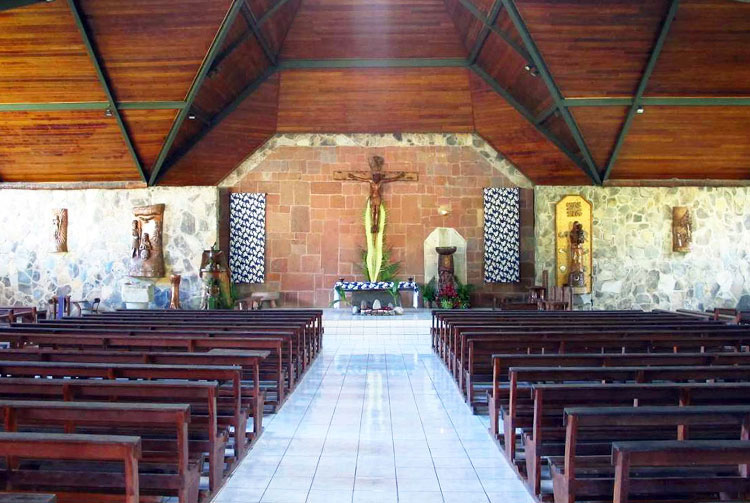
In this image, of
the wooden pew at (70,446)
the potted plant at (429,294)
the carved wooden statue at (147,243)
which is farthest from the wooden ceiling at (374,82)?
the wooden pew at (70,446)

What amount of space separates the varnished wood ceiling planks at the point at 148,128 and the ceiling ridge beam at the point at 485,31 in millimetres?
5355

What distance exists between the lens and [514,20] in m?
9.23

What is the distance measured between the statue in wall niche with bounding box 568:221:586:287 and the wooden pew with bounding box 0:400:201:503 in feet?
34.9

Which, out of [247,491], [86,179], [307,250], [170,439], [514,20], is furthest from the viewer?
[307,250]

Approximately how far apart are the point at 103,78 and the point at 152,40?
3.72 ft

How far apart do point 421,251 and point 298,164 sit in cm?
328

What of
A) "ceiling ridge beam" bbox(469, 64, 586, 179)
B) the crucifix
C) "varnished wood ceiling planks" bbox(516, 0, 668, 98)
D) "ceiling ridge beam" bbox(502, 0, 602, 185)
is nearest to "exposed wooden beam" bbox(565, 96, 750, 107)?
"varnished wood ceiling planks" bbox(516, 0, 668, 98)

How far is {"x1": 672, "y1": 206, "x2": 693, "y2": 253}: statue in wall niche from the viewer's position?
1287 cm

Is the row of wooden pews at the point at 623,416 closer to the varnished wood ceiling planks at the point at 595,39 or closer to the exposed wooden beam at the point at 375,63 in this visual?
the varnished wood ceiling planks at the point at 595,39

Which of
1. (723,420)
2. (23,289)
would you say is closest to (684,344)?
(723,420)

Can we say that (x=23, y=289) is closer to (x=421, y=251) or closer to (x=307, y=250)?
(x=307, y=250)

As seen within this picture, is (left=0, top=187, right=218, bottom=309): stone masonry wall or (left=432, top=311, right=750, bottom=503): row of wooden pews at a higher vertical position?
(left=0, top=187, right=218, bottom=309): stone masonry wall

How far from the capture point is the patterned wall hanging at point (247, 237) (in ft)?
44.8

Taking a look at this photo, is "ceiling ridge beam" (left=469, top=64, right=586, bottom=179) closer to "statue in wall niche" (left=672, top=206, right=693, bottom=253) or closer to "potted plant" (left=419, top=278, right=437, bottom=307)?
"statue in wall niche" (left=672, top=206, right=693, bottom=253)
